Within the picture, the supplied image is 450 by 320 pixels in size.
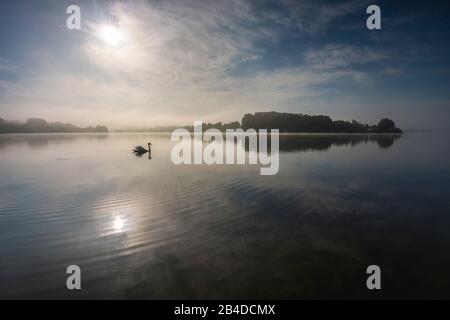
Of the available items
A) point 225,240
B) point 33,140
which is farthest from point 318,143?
point 33,140

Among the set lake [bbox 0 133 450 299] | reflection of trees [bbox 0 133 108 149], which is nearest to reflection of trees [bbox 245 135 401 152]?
lake [bbox 0 133 450 299]

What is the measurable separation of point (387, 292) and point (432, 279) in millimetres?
1757

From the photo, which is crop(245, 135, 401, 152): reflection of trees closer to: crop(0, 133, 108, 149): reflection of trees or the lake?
the lake

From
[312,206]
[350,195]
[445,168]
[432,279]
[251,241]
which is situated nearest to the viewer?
[432,279]

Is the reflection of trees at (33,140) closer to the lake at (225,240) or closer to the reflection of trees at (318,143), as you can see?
the lake at (225,240)

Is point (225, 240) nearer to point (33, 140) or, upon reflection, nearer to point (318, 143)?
point (318, 143)

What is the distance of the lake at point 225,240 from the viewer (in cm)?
715

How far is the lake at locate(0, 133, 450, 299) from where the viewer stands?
7.15m

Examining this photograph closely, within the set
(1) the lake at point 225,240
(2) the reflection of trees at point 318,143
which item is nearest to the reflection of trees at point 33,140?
(1) the lake at point 225,240

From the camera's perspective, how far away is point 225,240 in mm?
9984
